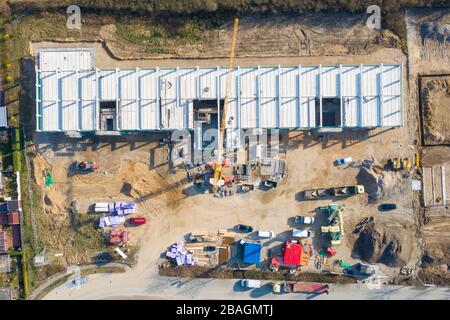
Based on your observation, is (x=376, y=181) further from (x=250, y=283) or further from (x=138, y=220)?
(x=138, y=220)

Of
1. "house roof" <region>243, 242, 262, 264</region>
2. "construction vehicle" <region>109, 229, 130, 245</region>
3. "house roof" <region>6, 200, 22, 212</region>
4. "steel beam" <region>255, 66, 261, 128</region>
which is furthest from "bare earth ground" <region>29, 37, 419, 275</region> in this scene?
"steel beam" <region>255, 66, 261, 128</region>

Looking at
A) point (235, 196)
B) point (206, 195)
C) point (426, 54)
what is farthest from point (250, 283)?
point (426, 54)

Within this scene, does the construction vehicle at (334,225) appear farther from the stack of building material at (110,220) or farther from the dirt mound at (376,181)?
the stack of building material at (110,220)

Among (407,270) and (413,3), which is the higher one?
(413,3)

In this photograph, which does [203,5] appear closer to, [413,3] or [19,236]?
[413,3]

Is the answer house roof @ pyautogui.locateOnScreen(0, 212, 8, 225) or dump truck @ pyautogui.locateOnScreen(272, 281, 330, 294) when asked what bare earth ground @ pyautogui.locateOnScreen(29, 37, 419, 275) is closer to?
dump truck @ pyautogui.locateOnScreen(272, 281, 330, 294)

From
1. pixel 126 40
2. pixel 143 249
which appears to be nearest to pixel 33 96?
pixel 126 40
